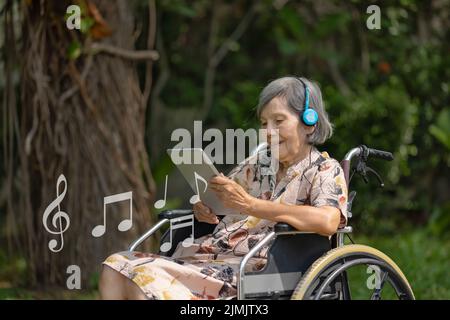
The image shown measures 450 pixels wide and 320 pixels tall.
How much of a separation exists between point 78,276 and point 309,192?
7.46ft

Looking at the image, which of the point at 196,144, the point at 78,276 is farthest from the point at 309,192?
the point at 196,144

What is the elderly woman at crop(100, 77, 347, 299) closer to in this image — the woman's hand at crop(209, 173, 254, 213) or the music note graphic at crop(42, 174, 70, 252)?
the woman's hand at crop(209, 173, 254, 213)

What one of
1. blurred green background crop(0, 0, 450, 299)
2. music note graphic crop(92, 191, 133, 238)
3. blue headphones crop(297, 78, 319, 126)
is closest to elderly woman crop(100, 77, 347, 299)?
blue headphones crop(297, 78, 319, 126)

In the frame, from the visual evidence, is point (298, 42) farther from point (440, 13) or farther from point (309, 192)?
point (309, 192)

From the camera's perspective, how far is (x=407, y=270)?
17.8 ft

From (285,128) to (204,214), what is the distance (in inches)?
19.7

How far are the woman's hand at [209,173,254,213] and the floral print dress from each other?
217 mm

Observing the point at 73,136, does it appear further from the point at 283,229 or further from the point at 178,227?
the point at 283,229

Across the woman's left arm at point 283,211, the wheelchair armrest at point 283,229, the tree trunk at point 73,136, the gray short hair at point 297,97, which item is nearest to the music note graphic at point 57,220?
the tree trunk at point 73,136

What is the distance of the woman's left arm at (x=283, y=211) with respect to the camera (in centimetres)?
296

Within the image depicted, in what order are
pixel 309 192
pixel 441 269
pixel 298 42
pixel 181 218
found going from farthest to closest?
1. pixel 298 42
2. pixel 441 269
3. pixel 181 218
4. pixel 309 192

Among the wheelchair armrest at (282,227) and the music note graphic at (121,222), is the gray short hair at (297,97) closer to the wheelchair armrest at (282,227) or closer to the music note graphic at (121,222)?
the wheelchair armrest at (282,227)

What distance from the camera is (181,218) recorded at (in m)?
3.44

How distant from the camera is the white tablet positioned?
303 centimetres
